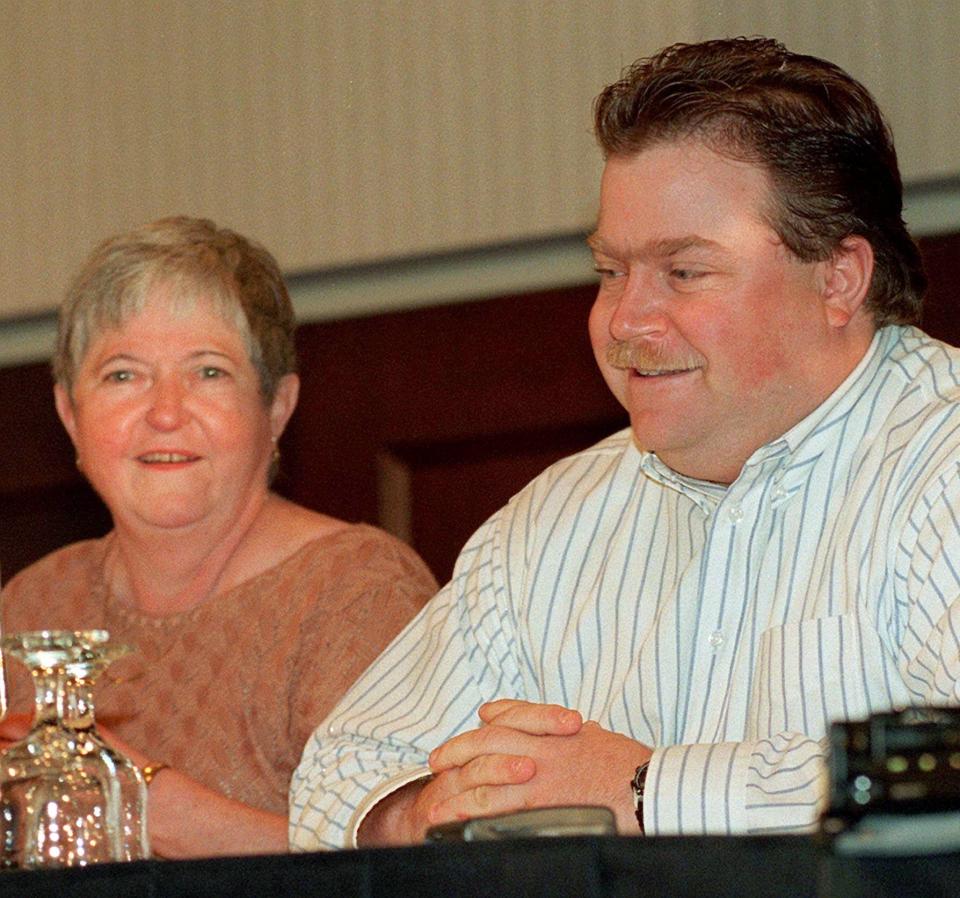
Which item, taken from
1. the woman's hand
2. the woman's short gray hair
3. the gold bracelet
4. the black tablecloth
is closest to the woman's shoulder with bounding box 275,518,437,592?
the woman's short gray hair

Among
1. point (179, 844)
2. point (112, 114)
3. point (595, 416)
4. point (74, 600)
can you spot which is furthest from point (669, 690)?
point (112, 114)

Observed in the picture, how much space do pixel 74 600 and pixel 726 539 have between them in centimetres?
127

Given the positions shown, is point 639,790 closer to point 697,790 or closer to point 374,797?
point 697,790

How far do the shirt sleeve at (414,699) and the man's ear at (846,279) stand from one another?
0.50 m

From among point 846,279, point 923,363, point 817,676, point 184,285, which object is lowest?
point 817,676

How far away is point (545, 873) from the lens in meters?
0.92

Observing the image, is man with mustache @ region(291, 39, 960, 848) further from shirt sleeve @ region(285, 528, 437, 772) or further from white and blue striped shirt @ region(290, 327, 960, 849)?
shirt sleeve @ region(285, 528, 437, 772)

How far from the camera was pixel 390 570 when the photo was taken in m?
2.40

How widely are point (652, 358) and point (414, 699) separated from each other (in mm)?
494

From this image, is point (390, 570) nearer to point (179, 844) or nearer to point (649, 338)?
point (179, 844)

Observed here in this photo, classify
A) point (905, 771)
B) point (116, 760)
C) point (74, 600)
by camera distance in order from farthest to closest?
point (74, 600), point (116, 760), point (905, 771)

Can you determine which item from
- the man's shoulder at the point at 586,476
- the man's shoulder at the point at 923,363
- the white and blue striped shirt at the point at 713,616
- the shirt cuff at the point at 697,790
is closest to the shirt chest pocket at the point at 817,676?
the white and blue striped shirt at the point at 713,616

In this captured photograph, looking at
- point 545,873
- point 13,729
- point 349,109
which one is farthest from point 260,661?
point 545,873

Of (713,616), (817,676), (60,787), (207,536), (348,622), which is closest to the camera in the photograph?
(60,787)
